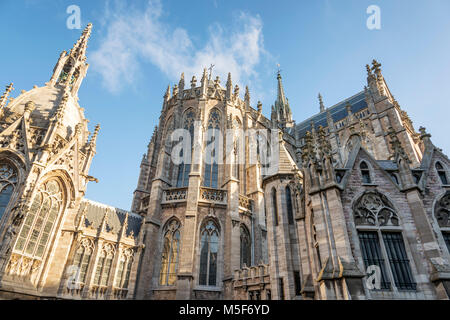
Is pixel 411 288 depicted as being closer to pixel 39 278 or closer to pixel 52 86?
pixel 39 278

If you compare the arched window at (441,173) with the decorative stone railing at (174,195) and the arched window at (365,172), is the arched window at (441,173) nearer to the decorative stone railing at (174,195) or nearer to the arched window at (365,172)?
the arched window at (365,172)

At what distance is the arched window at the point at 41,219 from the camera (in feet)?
48.3

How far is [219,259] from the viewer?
57.9 feet

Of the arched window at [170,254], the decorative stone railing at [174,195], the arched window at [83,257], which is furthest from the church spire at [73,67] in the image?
the arched window at [170,254]

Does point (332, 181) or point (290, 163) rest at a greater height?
point (290, 163)

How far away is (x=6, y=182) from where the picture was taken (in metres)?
15.3

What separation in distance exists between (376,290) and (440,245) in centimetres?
305

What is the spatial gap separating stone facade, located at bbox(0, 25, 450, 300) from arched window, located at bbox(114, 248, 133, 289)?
0.07m

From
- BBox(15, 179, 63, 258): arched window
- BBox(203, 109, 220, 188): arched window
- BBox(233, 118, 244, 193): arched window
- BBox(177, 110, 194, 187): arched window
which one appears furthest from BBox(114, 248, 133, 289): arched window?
BBox(233, 118, 244, 193): arched window

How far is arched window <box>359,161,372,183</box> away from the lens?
37.1 ft

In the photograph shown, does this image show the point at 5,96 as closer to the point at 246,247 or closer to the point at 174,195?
the point at 174,195
